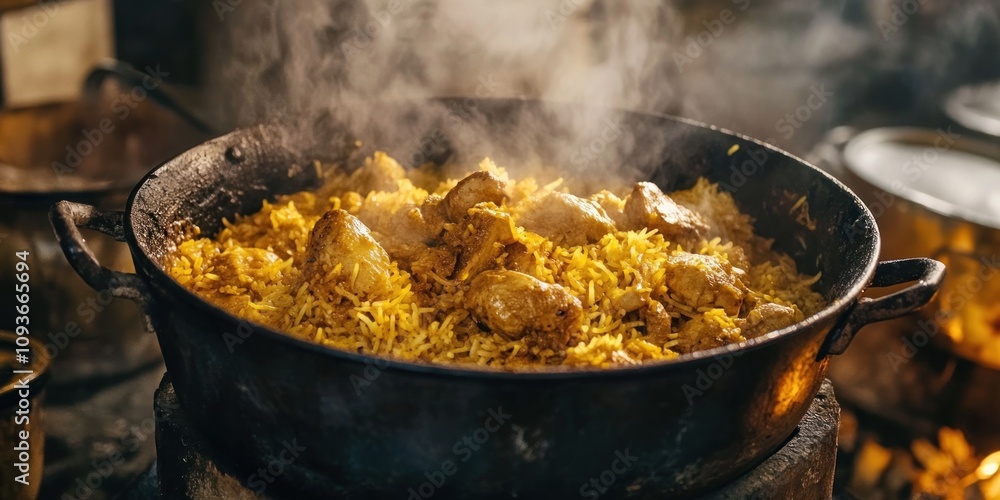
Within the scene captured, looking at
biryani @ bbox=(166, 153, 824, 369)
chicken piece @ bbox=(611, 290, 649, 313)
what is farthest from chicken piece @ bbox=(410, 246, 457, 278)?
chicken piece @ bbox=(611, 290, 649, 313)

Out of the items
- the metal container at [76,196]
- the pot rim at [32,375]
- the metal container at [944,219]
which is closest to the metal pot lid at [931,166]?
the metal container at [944,219]

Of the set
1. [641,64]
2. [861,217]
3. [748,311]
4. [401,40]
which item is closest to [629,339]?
[748,311]

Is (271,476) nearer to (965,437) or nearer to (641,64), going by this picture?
(965,437)

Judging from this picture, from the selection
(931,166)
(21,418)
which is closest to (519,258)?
(21,418)

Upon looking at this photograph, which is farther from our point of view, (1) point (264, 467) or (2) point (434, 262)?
(2) point (434, 262)

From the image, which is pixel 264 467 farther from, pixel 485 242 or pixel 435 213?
pixel 435 213

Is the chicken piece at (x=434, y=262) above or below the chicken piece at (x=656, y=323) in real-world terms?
below

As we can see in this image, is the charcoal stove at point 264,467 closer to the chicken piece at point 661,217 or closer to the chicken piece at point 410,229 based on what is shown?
the chicken piece at point 661,217
